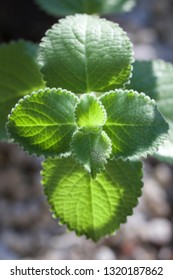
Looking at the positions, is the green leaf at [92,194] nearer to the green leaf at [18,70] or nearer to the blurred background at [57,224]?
the green leaf at [18,70]

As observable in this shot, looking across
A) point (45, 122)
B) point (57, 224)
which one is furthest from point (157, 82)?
point (57, 224)

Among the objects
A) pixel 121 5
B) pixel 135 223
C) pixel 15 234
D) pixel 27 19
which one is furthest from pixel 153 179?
pixel 121 5

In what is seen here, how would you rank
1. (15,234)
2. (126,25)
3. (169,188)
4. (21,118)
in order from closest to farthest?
(21,118) < (15,234) < (169,188) < (126,25)

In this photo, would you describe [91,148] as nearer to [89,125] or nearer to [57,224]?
[89,125]

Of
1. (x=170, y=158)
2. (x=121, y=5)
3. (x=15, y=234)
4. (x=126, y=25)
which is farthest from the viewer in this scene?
(x=126, y=25)

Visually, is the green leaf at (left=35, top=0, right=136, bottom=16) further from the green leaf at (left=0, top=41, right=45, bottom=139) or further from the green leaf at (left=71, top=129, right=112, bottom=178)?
the green leaf at (left=71, top=129, right=112, bottom=178)

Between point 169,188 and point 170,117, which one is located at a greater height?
point 169,188

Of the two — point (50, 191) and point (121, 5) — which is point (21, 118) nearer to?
point (50, 191)
